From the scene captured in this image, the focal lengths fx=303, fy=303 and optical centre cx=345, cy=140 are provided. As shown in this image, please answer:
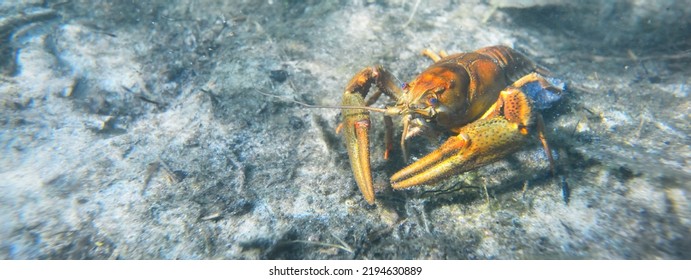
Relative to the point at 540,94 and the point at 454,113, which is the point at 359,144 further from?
the point at 540,94

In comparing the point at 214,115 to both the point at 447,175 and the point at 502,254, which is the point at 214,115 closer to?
the point at 447,175

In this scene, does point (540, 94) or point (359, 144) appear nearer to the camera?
point (359, 144)

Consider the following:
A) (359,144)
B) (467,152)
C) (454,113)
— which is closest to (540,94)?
(454,113)

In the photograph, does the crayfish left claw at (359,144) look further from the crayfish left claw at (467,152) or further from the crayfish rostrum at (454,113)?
the crayfish left claw at (467,152)

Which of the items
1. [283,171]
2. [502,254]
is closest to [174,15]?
[283,171]

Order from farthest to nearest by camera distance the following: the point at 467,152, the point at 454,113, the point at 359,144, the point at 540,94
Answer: the point at 540,94 → the point at 454,113 → the point at 359,144 → the point at 467,152

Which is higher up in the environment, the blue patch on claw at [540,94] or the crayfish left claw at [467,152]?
the crayfish left claw at [467,152]

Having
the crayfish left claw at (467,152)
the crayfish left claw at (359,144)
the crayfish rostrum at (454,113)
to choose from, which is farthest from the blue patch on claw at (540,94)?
the crayfish left claw at (359,144)

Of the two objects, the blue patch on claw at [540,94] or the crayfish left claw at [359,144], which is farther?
the blue patch on claw at [540,94]

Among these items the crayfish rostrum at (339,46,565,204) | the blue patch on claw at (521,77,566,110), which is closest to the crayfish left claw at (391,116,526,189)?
the crayfish rostrum at (339,46,565,204)
